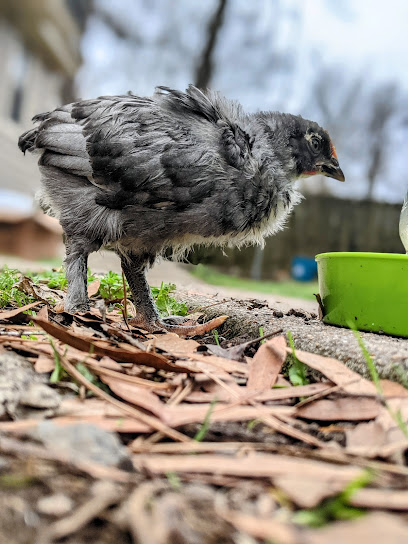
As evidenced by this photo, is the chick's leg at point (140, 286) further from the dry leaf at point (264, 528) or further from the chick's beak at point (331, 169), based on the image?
the dry leaf at point (264, 528)

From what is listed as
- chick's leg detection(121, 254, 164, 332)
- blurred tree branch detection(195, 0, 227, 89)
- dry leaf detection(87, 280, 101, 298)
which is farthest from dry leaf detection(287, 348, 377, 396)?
blurred tree branch detection(195, 0, 227, 89)

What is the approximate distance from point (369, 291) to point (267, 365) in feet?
2.62

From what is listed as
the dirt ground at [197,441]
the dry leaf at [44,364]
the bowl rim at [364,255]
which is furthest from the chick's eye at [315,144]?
the dry leaf at [44,364]

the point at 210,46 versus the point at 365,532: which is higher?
the point at 210,46

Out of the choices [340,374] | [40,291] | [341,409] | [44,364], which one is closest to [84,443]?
[44,364]

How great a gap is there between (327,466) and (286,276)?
10099mm

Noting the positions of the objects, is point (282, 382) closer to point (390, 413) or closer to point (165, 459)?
point (390, 413)

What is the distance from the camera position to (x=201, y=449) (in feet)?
3.35

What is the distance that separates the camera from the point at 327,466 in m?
0.94

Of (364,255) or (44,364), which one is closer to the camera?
(44,364)

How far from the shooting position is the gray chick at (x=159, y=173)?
88.5 inches

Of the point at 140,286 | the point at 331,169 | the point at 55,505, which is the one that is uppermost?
the point at 331,169

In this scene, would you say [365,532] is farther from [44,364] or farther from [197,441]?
[44,364]

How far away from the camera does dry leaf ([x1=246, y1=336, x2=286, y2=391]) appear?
1.43 meters
